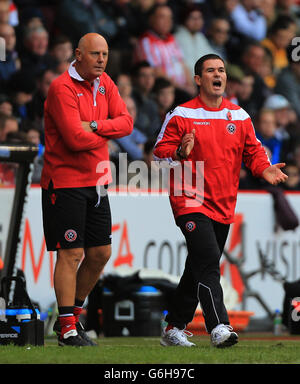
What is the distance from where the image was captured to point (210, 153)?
301 inches

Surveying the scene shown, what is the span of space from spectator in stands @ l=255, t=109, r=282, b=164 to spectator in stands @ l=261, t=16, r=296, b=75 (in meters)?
2.18

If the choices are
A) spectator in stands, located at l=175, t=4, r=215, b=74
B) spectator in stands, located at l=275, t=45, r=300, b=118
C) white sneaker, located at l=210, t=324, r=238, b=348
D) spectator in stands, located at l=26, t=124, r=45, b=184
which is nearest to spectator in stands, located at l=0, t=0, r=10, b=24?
spectator in stands, located at l=26, t=124, r=45, b=184

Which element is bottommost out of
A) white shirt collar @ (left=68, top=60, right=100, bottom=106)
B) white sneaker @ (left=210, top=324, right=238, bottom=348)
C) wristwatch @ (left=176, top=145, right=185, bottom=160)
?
white sneaker @ (left=210, top=324, right=238, bottom=348)

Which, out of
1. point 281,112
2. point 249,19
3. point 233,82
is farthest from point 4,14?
point 249,19

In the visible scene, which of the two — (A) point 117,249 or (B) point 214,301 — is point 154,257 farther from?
(B) point 214,301

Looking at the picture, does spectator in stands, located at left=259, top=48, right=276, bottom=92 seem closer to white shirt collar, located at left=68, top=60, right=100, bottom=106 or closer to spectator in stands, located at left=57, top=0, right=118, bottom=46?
spectator in stands, located at left=57, top=0, right=118, bottom=46

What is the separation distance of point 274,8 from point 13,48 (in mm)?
6159

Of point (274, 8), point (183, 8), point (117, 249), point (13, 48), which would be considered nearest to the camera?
point (117, 249)

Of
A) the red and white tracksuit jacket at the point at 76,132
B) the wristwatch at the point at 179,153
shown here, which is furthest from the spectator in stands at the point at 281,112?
the red and white tracksuit jacket at the point at 76,132

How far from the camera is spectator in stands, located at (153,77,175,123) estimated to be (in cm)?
1405

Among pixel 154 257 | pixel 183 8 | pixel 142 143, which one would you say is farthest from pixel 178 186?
pixel 183 8

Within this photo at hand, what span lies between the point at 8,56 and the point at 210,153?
5.55 meters

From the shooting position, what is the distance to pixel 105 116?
7.56 meters

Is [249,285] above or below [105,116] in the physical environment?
below
